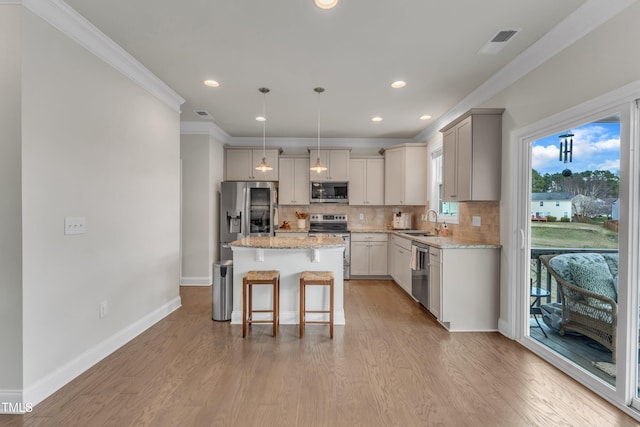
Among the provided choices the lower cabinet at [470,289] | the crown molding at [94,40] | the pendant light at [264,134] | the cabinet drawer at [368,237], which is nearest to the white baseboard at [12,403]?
the crown molding at [94,40]

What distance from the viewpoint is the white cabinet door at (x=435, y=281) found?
3.42m

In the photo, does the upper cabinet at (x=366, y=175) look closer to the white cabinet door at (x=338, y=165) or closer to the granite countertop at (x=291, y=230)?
the white cabinet door at (x=338, y=165)

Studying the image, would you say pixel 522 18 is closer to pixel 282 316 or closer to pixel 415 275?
pixel 415 275

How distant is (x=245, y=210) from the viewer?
5305mm

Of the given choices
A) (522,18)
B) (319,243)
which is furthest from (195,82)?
(522,18)

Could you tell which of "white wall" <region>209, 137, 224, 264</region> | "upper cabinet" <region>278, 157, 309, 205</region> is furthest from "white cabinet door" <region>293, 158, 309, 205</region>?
"white wall" <region>209, 137, 224, 264</region>

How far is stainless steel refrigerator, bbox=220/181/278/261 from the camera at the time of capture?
5.29 meters

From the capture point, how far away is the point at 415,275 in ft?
13.8

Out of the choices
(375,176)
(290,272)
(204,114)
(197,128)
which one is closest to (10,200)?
(290,272)

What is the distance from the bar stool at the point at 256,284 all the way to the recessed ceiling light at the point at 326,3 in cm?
242

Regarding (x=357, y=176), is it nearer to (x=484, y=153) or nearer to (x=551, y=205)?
(x=484, y=153)

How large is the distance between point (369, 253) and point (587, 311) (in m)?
3.44

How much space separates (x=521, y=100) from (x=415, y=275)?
241 centimetres

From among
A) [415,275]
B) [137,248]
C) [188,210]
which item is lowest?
[415,275]
